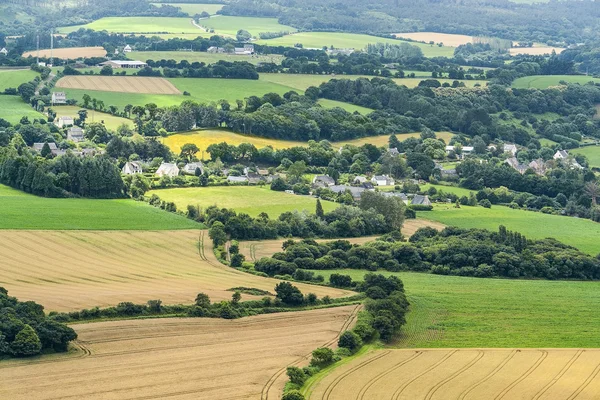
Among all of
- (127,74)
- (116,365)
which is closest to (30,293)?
(116,365)

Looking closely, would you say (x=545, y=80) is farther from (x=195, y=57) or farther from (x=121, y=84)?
(x=121, y=84)

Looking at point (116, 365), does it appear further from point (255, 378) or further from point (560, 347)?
point (560, 347)

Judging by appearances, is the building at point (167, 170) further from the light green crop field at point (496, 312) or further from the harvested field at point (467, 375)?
the harvested field at point (467, 375)

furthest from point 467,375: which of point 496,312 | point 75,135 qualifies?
point 75,135

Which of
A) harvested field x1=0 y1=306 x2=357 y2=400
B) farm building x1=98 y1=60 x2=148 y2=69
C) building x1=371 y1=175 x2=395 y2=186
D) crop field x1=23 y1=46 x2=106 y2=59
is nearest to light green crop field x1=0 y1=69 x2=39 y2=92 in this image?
farm building x1=98 y1=60 x2=148 y2=69

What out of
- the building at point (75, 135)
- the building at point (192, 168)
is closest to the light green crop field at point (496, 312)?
the building at point (192, 168)
